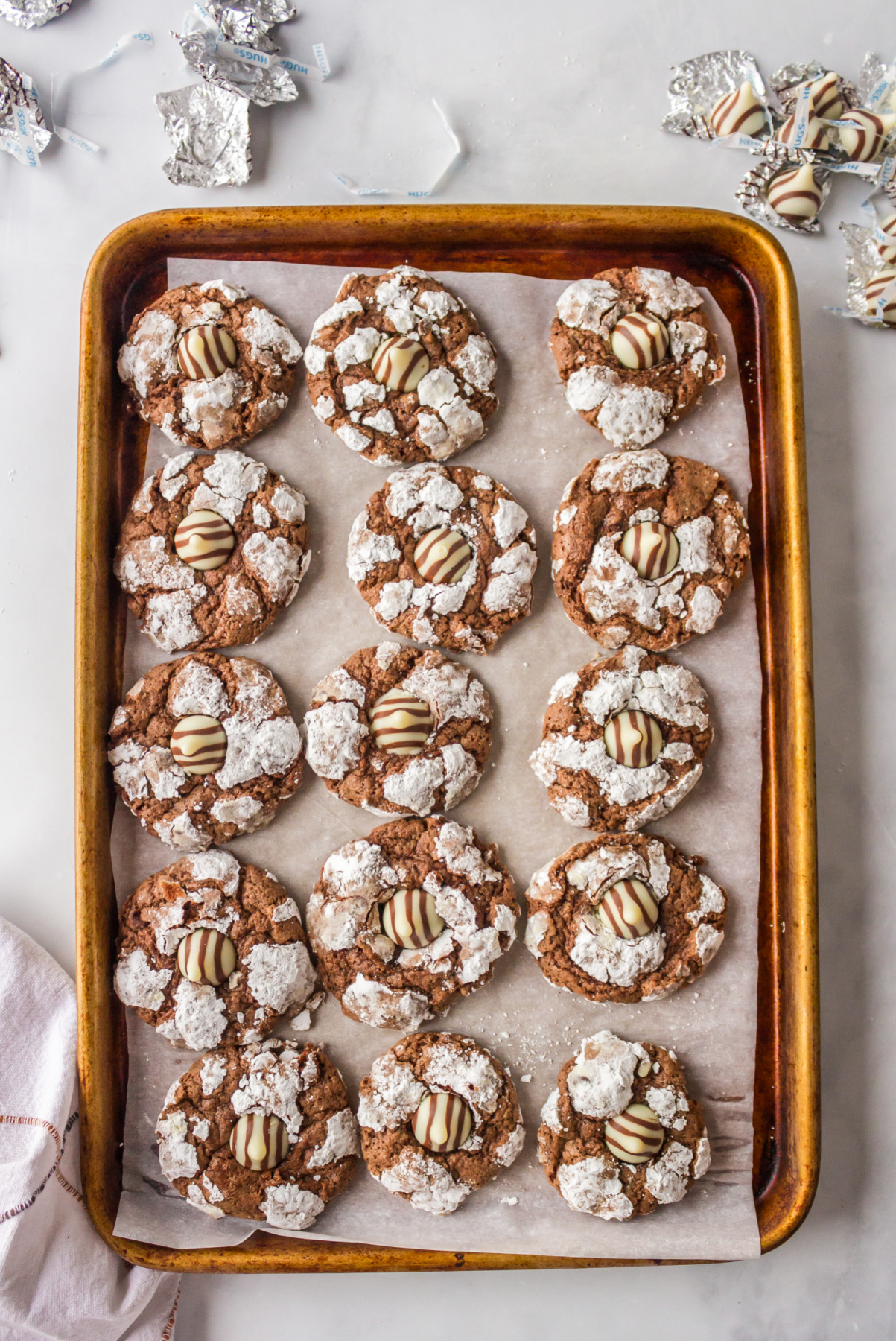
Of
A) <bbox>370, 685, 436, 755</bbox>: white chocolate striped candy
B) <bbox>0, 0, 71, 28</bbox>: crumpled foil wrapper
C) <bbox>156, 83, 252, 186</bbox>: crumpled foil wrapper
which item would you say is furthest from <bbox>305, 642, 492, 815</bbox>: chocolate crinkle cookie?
<bbox>0, 0, 71, 28</bbox>: crumpled foil wrapper

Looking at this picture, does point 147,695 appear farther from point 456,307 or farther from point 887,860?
point 887,860

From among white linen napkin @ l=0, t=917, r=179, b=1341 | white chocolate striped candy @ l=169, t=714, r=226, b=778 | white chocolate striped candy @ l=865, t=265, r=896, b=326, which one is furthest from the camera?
white chocolate striped candy @ l=865, t=265, r=896, b=326

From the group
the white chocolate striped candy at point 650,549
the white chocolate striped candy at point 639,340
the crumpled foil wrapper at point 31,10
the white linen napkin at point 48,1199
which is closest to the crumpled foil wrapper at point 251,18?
the crumpled foil wrapper at point 31,10

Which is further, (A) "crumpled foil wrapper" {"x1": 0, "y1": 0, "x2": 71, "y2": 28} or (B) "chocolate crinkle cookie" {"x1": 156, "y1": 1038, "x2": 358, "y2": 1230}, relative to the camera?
(A) "crumpled foil wrapper" {"x1": 0, "y1": 0, "x2": 71, "y2": 28}

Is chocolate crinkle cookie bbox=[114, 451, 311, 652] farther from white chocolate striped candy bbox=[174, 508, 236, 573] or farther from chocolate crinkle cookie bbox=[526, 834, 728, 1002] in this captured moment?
chocolate crinkle cookie bbox=[526, 834, 728, 1002]

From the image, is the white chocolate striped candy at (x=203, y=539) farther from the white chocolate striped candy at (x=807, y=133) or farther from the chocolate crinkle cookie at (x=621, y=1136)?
the white chocolate striped candy at (x=807, y=133)

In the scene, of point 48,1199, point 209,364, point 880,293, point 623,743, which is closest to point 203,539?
point 209,364
